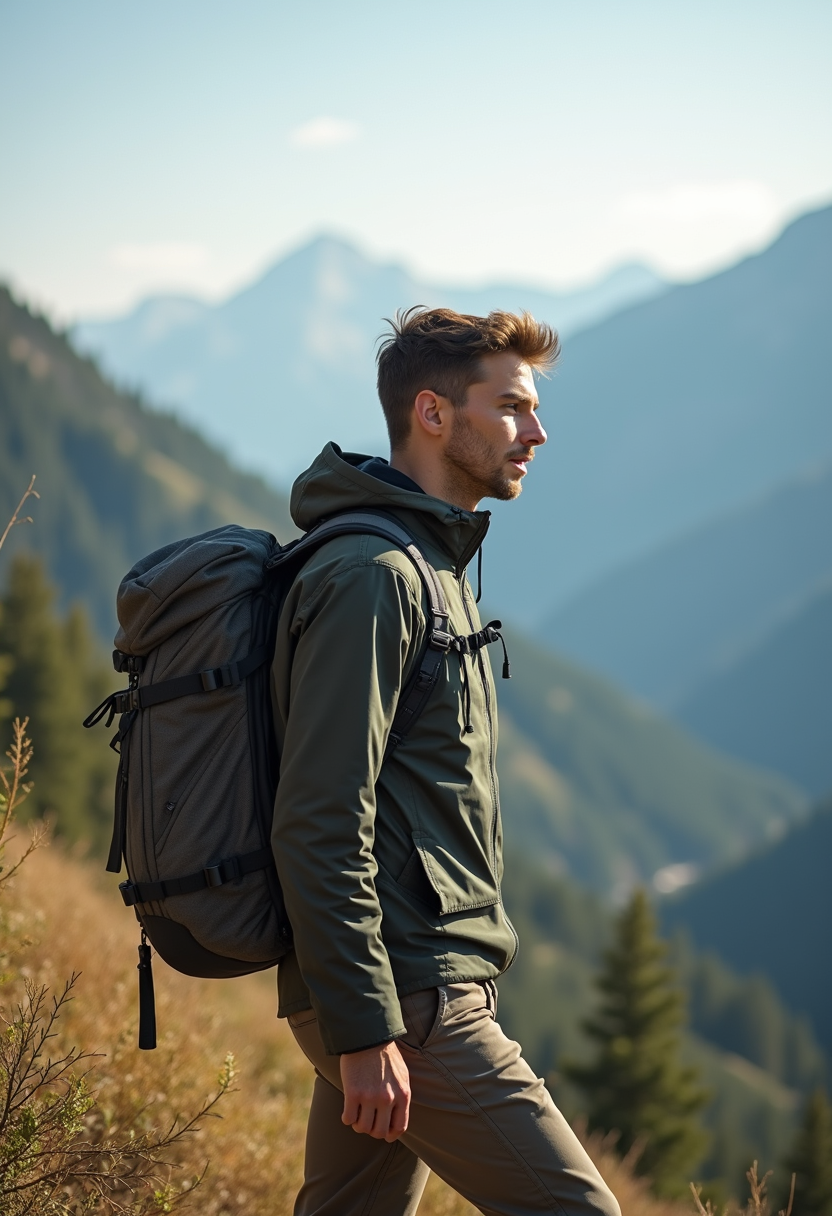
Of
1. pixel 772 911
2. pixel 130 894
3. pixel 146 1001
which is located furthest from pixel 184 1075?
pixel 772 911

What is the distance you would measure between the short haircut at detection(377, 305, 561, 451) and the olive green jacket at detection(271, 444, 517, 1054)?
0.94 feet

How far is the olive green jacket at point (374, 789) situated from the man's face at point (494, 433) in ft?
0.47

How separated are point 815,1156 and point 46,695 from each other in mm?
25350

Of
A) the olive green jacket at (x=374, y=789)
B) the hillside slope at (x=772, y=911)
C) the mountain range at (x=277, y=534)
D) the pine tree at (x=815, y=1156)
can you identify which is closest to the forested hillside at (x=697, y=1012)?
the hillside slope at (x=772, y=911)

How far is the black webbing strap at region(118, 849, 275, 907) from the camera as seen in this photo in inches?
110

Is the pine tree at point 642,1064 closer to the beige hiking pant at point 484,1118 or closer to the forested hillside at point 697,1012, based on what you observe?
the beige hiking pant at point 484,1118

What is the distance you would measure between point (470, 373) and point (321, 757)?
118cm

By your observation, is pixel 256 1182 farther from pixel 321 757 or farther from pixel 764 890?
pixel 764 890

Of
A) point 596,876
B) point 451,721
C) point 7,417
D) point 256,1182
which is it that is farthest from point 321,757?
point 596,876

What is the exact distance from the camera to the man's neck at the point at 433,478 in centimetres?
327

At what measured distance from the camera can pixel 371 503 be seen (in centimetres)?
305

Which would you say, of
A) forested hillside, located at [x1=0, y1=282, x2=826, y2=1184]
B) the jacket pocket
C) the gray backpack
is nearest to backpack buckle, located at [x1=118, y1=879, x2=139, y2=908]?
the gray backpack

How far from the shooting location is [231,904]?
2809 mm

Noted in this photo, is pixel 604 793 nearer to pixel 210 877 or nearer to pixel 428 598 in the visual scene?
pixel 428 598
